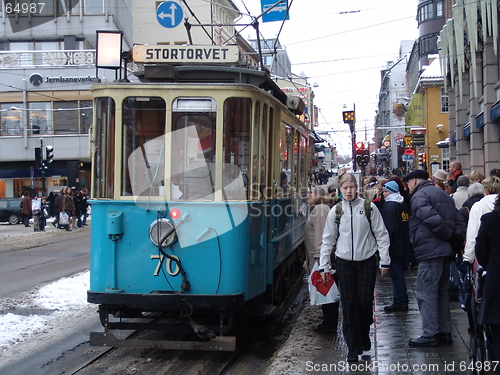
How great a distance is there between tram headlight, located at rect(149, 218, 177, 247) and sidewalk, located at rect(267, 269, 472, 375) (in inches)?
65.5

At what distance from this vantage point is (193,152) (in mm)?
6676

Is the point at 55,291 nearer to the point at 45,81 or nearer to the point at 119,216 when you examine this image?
the point at 119,216

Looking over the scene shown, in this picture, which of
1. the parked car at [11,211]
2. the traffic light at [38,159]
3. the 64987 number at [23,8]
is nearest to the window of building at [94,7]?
the 64987 number at [23,8]

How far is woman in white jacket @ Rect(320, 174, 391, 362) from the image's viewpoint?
242 inches

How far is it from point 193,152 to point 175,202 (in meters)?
0.57

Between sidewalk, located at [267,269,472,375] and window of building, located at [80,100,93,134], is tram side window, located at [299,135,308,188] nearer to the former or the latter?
sidewalk, located at [267,269,472,375]

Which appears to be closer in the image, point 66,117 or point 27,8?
point 66,117

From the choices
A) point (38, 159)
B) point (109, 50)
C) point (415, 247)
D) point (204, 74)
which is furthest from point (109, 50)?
point (38, 159)

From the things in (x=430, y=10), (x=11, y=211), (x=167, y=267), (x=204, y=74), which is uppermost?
(x=430, y=10)

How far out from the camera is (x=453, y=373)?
5.66 metres

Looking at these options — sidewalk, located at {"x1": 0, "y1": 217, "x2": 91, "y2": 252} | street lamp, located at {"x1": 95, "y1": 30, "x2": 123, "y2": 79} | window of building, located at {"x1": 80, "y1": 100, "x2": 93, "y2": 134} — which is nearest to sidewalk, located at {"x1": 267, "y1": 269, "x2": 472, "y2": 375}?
street lamp, located at {"x1": 95, "y1": 30, "x2": 123, "y2": 79}

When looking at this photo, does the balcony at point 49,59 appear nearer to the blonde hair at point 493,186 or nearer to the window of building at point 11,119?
the window of building at point 11,119

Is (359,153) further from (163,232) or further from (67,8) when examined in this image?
(67,8)

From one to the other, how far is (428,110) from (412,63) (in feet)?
82.2
